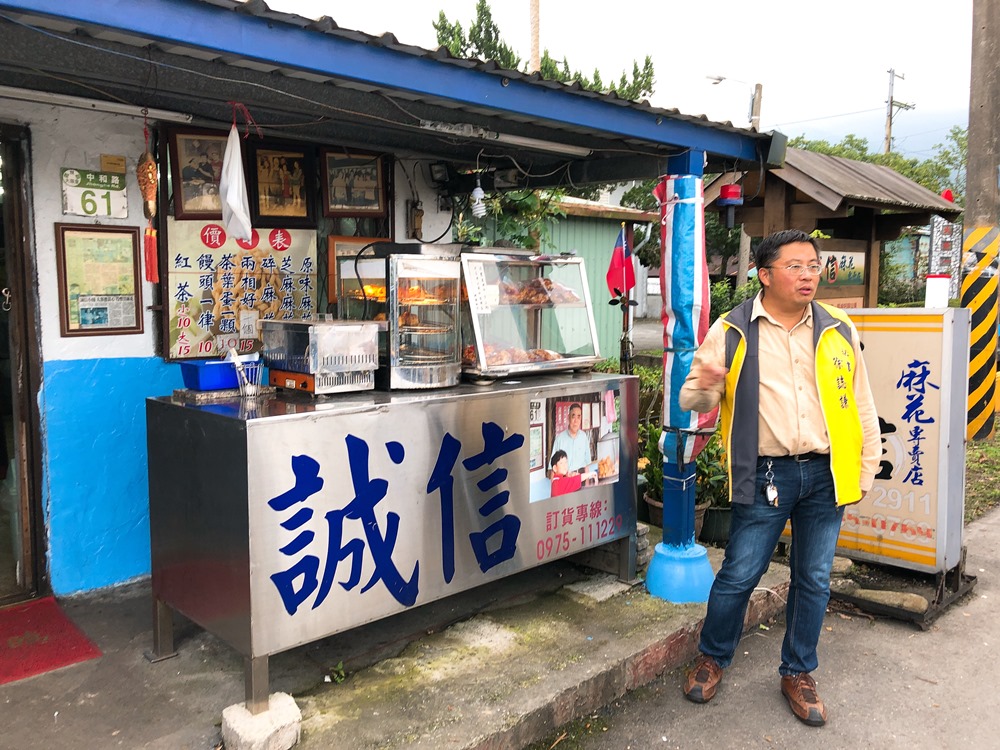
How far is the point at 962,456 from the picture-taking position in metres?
5.28

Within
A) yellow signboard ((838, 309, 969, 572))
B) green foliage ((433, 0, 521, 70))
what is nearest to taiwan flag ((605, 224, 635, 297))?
yellow signboard ((838, 309, 969, 572))

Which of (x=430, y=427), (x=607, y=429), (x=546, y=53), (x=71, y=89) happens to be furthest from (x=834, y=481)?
(x=546, y=53)

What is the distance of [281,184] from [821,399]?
11.6ft

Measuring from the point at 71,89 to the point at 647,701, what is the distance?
4.28 metres

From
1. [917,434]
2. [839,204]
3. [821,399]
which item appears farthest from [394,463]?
[839,204]

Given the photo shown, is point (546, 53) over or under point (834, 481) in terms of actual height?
over

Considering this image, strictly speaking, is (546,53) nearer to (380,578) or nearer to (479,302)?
(479,302)

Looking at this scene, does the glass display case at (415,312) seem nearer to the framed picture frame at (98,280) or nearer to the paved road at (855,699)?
the framed picture frame at (98,280)

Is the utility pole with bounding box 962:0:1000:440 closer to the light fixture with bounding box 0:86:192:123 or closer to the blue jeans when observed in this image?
the blue jeans

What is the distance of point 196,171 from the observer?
4750mm

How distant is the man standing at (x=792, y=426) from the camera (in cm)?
353

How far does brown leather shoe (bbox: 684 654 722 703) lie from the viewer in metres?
3.89

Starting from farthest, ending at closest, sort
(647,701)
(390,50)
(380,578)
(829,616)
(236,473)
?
(829,616) → (647,701) → (380,578) → (390,50) → (236,473)

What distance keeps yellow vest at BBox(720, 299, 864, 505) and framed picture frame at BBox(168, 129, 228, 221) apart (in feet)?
10.1
